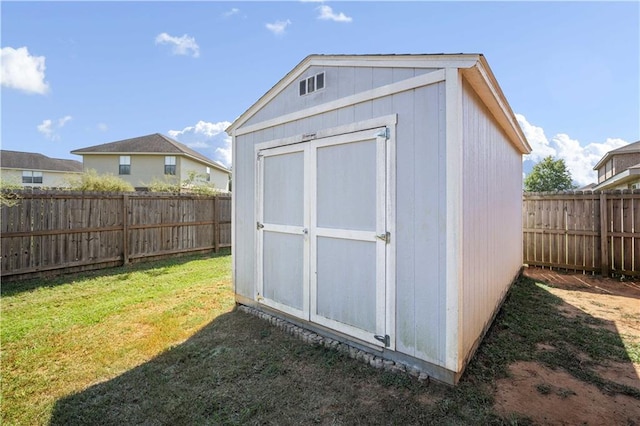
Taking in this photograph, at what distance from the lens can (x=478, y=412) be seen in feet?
6.48

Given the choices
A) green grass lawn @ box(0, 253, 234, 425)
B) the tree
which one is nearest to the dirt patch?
green grass lawn @ box(0, 253, 234, 425)

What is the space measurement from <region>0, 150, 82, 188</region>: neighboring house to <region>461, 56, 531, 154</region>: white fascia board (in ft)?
83.5

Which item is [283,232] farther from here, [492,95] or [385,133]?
[492,95]

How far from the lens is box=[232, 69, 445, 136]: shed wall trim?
233cm

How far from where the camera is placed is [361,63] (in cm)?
279

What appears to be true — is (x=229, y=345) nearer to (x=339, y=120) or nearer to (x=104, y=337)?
(x=104, y=337)

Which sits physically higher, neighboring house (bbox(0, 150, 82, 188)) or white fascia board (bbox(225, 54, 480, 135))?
neighboring house (bbox(0, 150, 82, 188))

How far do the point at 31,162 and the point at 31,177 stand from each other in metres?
1.14

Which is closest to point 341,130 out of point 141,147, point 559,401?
point 559,401

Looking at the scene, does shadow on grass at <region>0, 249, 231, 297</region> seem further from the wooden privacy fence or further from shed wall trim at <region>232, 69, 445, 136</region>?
the wooden privacy fence

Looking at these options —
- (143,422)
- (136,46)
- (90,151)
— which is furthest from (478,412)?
(90,151)

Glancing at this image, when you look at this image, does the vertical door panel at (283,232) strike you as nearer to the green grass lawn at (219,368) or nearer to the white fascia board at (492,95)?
the green grass lawn at (219,368)

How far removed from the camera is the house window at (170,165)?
16.7 metres

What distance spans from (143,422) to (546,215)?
311 inches
